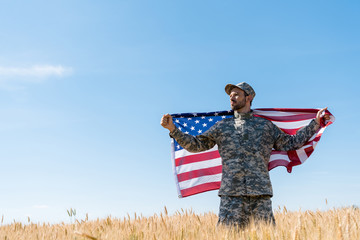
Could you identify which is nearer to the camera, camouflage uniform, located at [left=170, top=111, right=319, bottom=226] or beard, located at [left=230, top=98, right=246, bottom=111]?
camouflage uniform, located at [left=170, top=111, right=319, bottom=226]

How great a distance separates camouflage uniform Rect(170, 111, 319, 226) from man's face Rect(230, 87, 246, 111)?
0.17 metres

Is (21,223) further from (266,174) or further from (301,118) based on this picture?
(301,118)

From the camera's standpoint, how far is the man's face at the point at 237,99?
20.7 ft

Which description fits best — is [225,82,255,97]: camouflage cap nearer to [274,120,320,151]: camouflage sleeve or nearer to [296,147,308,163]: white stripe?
[274,120,320,151]: camouflage sleeve

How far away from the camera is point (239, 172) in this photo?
5.93 m

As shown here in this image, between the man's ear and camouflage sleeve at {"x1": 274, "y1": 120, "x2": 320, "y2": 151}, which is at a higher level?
the man's ear

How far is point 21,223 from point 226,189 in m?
4.78

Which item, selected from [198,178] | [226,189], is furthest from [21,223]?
Result: [226,189]

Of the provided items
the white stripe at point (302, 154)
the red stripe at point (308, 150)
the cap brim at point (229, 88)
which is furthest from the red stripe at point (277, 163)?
the cap brim at point (229, 88)

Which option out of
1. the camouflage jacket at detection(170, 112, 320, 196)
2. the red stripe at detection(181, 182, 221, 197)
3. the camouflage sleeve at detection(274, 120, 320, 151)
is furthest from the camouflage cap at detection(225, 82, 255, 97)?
the red stripe at detection(181, 182, 221, 197)

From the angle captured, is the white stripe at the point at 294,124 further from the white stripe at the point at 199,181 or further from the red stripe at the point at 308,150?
the white stripe at the point at 199,181

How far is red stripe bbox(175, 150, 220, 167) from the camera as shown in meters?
7.33

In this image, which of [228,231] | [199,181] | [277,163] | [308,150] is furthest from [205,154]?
[228,231]

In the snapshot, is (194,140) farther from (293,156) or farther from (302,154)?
(302,154)
